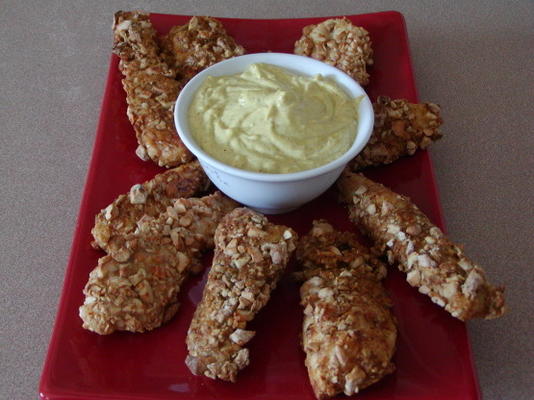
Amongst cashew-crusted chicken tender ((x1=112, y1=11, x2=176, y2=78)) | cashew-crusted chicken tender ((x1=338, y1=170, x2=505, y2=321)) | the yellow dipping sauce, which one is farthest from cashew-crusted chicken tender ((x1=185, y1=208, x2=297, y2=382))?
cashew-crusted chicken tender ((x1=112, y1=11, x2=176, y2=78))

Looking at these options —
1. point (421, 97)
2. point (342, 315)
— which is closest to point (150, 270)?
point (342, 315)

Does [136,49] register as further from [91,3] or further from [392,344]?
[392,344]

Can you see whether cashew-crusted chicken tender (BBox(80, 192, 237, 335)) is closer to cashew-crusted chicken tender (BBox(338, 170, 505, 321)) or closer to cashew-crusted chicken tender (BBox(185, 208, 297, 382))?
cashew-crusted chicken tender (BBox(185, 208, 297, 382))

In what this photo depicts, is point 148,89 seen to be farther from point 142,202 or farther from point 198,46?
point 142,202

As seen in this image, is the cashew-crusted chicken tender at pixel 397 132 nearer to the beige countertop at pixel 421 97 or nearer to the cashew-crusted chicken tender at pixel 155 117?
the beige countertop at pixel 421 97

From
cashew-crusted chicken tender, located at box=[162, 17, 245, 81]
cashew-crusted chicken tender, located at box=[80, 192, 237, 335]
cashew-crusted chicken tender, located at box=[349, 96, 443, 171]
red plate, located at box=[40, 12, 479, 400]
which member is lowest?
red plate, located at box=[40, 12, 479, 400]

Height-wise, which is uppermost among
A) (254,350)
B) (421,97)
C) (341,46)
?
(341,46)

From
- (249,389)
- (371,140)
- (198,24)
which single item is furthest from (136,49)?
(249,389)
